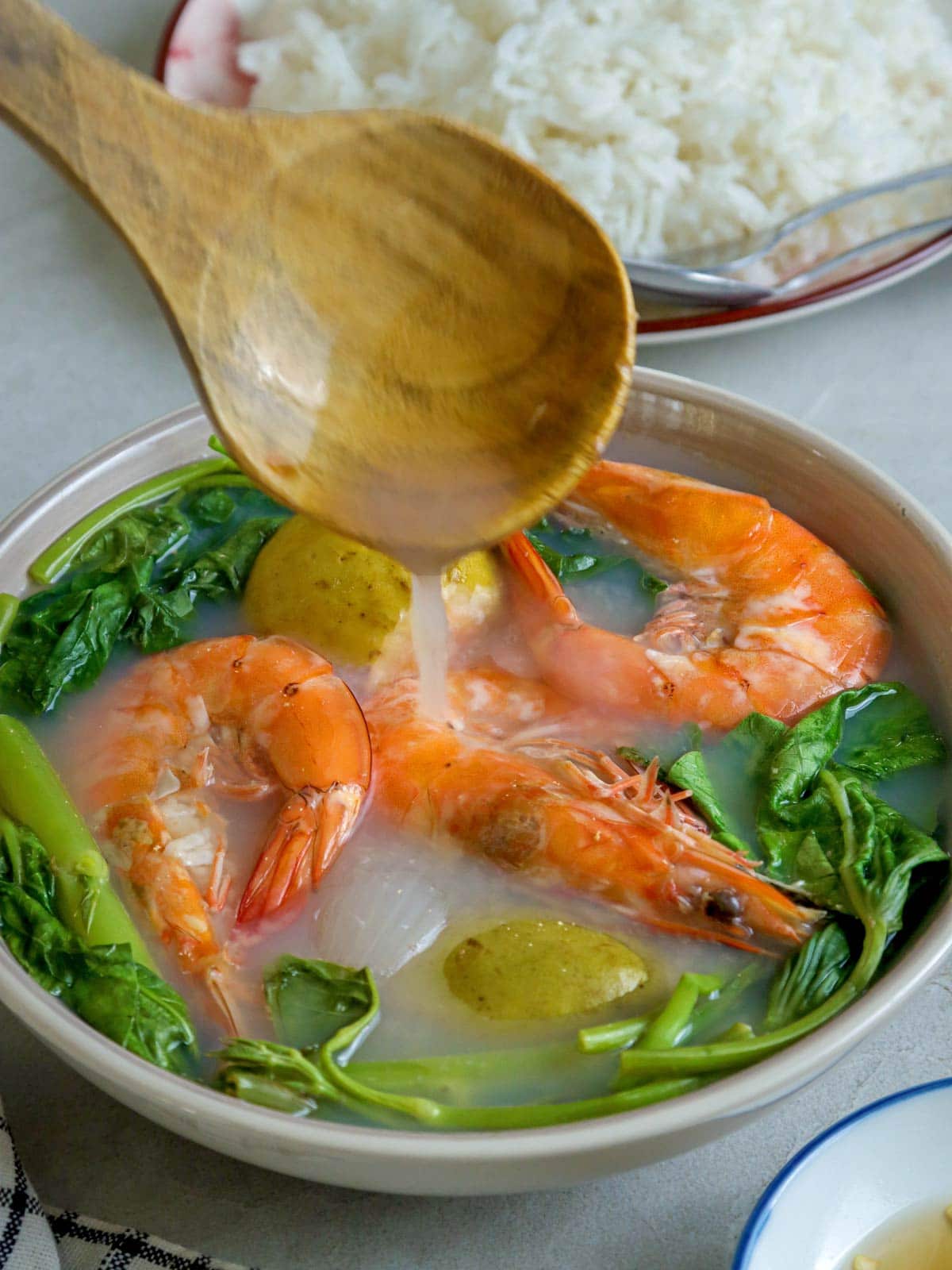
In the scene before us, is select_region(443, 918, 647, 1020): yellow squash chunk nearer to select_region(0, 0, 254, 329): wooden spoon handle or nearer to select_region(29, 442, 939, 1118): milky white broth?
select_region(29, 442, 939, 1118): milky white broth

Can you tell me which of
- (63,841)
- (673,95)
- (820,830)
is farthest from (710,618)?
(673,95)

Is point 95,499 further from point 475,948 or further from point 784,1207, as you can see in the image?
point 784,1207

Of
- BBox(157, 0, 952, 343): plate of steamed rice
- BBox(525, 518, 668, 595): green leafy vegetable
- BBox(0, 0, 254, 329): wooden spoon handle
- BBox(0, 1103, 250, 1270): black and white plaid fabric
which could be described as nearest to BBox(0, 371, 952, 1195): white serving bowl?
BBox(0, 1103, 250, 1270): black and white plaid fabric

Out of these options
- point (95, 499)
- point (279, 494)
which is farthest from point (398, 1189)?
point (95, 499)

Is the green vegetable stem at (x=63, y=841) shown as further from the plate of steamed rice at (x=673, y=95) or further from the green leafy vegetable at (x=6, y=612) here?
the plate of steamed rice at (x=673, y=95)

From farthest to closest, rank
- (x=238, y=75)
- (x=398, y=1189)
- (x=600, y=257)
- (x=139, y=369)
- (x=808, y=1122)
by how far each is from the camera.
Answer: (x=238, y=75), (x=139, y=369), (x=808, y=1122), (x=600, y=257), (x=398, y=1189)

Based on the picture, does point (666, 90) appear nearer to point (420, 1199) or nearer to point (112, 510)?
point (112, 510)
